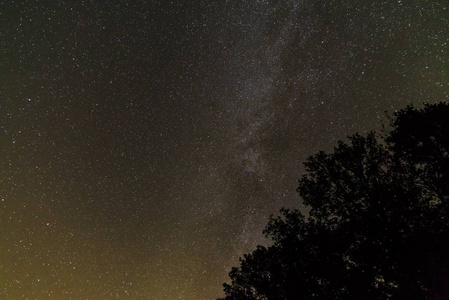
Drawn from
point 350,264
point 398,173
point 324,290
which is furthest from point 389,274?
point 398,173

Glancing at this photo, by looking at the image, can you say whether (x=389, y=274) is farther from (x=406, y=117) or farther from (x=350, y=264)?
(x=406, y=117)

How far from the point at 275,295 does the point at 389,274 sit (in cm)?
571

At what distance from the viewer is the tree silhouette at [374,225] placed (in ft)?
43.7

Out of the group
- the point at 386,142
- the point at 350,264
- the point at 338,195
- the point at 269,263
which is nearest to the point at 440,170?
the point at 386,142

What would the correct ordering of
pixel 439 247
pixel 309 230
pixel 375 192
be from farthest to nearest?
pixel 309 230
pixel 375 192
pixel 439 247

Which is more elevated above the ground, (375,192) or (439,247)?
(375,192)

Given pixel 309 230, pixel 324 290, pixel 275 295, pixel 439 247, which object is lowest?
pixel 439 247

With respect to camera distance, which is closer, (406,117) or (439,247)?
(439,247)

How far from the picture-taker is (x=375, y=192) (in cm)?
1473

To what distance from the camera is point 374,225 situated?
14.3m

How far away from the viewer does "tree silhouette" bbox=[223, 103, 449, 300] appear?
13.3m

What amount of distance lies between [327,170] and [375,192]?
7.93ft

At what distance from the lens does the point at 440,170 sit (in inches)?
537

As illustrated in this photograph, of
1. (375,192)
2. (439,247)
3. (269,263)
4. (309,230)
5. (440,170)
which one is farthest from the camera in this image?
(269,263)
